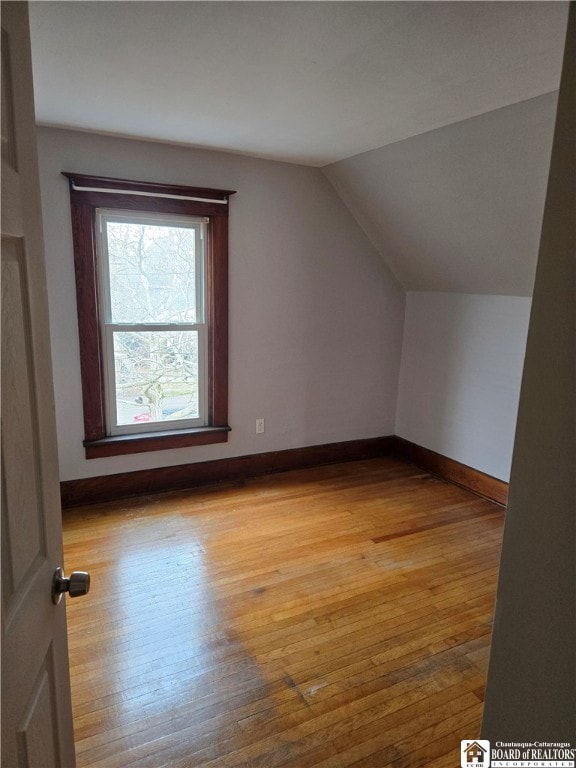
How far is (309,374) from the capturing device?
3.72m

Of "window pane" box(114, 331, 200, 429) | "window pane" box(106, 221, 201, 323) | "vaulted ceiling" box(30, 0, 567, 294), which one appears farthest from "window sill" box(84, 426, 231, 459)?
"vaulted ceiling" box(30, 0, 567, 294)

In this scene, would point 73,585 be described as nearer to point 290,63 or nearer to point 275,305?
point 290,63

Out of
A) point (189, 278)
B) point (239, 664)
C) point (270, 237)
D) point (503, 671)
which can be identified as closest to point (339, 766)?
point (239, 664)

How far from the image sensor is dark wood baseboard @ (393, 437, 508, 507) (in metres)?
3.32

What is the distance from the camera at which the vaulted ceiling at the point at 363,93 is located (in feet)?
4.86

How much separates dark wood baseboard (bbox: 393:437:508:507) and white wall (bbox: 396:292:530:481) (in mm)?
48

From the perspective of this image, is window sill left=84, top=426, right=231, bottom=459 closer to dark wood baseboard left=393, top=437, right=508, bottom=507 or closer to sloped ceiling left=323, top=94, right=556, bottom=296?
dark wood baseboard left=393, top=437, right=508, bottom=507

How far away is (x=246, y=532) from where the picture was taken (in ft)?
9.30

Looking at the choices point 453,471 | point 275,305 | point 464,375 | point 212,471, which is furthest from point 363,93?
point 453,471

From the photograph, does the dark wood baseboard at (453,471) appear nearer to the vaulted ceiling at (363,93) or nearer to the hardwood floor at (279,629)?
the hardwood floor at (279,629)

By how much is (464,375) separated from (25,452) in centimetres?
331

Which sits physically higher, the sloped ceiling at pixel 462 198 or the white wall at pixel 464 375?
the sloped ceiling at pixel 462 198

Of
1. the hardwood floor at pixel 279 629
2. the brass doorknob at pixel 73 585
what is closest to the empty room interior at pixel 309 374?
the hardwood floor at pixel 279 629

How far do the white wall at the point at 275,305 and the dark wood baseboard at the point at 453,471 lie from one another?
25 cm
